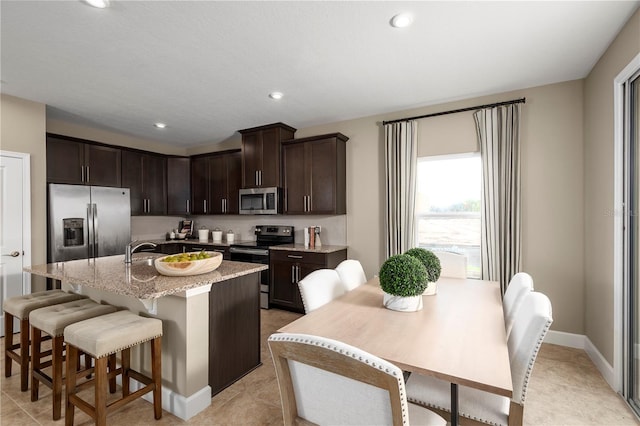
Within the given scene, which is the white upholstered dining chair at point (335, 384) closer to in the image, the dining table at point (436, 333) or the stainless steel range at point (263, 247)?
the dining table at point (436, 333)

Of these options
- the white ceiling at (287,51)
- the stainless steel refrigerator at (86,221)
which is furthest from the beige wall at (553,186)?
the stainless steel refrigerator at (86,221)

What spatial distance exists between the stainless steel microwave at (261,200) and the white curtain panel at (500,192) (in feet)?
8.90

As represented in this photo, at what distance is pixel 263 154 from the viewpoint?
455cm

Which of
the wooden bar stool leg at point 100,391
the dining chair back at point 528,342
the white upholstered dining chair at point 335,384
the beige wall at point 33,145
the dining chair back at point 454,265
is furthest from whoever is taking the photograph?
the beige wall at point 33,145

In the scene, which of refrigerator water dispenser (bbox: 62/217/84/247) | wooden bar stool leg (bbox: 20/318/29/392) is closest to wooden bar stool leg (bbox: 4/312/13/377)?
wooden bar stool leg (bbox: 20/318/29/392)

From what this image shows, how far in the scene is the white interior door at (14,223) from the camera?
3.26m

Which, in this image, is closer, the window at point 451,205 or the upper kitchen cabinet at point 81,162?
the window at point 451,205

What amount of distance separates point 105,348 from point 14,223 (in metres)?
2.81

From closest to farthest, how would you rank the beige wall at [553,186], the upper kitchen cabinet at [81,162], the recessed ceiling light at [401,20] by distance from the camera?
1. the recessed ceiling light at [401,20]
2. the beige wall at [553,186]
3. the upper kitchen cabinet at [81,162]

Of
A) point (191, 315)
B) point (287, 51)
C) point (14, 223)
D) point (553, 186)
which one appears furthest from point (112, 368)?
point (553, 186)

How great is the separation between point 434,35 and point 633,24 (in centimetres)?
128

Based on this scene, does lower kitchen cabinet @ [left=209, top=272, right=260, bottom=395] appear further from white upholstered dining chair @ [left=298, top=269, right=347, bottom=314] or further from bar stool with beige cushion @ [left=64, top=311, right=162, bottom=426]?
white upholstered dining chair @ [left=298, top=269, right=347, bottom=314]

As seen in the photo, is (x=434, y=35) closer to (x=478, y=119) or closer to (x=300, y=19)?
(x=300, y=19)

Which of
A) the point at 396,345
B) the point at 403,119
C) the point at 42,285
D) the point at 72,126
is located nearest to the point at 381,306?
the point at 396,345
